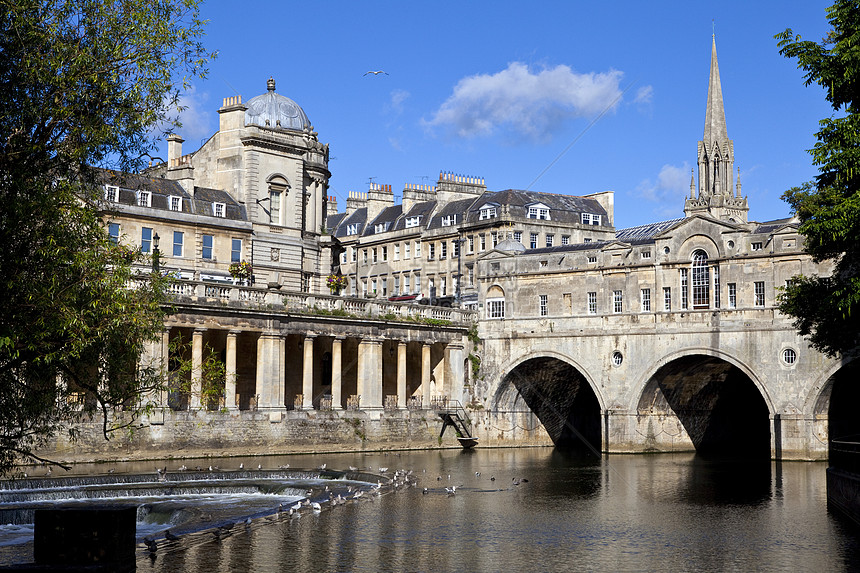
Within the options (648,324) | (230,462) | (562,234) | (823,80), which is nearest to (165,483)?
(230,462)

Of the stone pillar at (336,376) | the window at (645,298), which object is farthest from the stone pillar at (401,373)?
the window at (645,298)

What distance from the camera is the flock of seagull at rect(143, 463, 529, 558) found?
26.9 m

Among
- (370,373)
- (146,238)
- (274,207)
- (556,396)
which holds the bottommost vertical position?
(556,396)

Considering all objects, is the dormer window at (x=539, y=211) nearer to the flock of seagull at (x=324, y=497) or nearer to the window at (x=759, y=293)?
the window at (x=759, y=293)

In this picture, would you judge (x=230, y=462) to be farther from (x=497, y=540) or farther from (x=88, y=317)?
(x=88, y=317)

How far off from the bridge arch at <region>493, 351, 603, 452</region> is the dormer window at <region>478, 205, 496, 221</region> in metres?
26.8

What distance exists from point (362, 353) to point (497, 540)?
29614 millimetres

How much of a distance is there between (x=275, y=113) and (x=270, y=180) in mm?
6817

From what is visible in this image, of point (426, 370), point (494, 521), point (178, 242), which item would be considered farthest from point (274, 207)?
point (494, 521)

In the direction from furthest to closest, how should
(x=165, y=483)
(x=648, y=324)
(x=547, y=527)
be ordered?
(x=648, y=324), (x=165, y=483), (x=547, y=527)

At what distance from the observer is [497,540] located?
2816cm

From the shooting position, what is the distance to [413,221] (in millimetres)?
98062

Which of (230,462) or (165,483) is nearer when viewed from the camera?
(165,483)

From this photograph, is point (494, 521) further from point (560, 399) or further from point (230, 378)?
point (560, 399)
